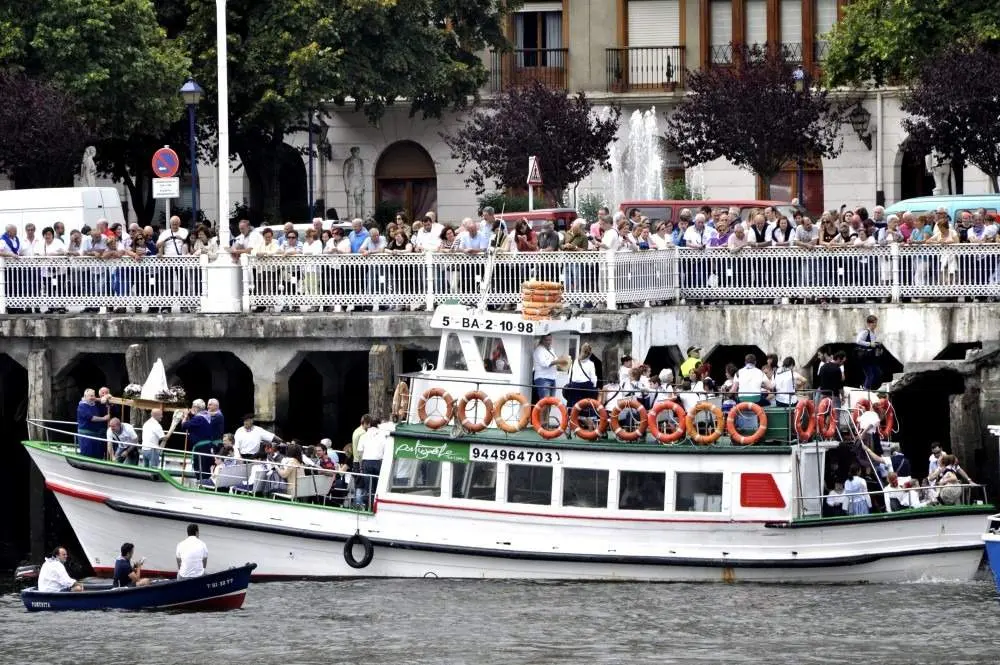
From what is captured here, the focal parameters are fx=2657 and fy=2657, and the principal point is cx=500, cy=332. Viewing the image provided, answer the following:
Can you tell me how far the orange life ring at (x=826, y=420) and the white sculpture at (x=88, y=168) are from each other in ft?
79.2

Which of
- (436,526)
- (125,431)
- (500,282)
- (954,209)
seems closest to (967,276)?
(954,209)

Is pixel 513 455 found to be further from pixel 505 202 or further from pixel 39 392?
pixel 505 202

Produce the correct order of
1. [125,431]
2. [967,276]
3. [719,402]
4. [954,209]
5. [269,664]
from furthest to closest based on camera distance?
[954,209], [967,276], [125,431], [719,402], [269,664]

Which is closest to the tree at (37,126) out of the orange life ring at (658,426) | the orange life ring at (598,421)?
the orange life ring at (598,421)

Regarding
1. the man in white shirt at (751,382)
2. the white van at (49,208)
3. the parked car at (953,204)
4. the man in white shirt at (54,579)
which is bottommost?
the man in white shirt at (54,579)

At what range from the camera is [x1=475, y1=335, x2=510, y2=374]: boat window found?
36656 millimetres

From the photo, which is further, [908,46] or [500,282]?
[908,46]

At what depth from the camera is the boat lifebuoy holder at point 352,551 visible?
3612 centimetres

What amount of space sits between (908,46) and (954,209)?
392 inches

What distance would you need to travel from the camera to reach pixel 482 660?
31.2 meters

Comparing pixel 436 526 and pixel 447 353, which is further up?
pixel 447 353

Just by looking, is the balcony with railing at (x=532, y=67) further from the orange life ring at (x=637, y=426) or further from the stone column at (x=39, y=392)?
the orange life ring at (x=637, y=426)

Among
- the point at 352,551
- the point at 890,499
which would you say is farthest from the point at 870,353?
the point at 352,551

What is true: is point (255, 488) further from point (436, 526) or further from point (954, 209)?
point (954, 209)
